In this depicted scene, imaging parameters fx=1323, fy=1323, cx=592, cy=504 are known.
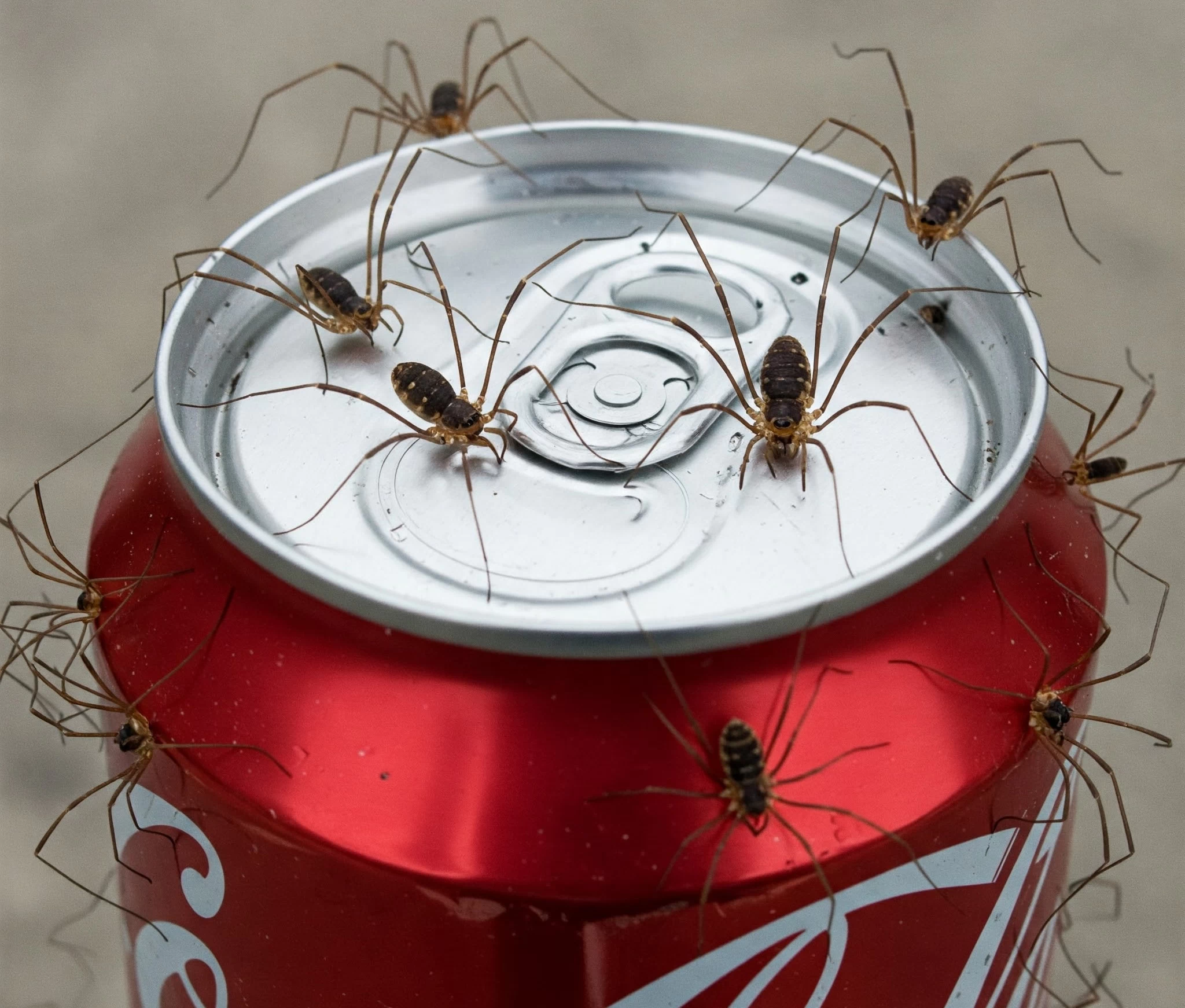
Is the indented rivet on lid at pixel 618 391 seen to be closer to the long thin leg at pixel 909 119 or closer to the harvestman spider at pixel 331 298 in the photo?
the harvestman spider at pixel 331 298

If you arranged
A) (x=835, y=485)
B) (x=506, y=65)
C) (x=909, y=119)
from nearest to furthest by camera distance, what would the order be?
(x=835, y=485) → (x=909, y=119) → (x=506, y=65)

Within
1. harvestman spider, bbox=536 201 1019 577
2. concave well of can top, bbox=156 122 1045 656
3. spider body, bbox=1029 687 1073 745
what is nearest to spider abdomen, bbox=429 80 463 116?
concave well of can top, bbox=156 122 1045 656

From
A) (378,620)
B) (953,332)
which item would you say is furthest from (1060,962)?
(378,620)

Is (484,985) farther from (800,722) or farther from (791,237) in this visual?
(791,237)

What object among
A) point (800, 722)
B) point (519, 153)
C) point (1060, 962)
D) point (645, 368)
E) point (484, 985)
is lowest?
point (1060, 962)

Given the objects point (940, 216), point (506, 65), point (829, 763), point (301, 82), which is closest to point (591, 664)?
point (829, 763)

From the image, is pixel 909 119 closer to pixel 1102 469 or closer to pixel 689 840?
pixel 1102 469

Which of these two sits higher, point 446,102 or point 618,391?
point 446,102
